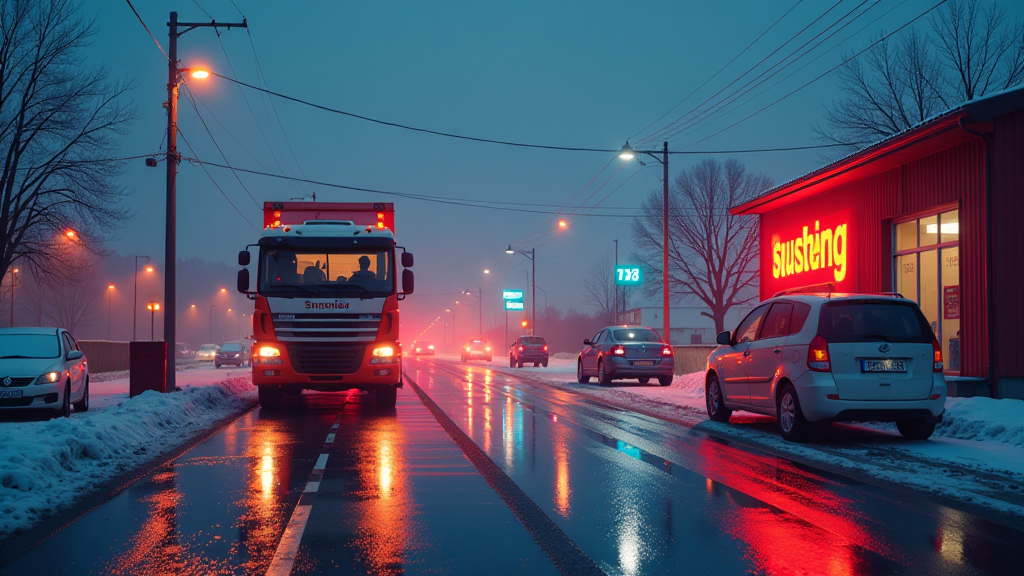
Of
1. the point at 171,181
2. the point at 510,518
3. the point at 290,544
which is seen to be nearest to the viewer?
the point at 290,544

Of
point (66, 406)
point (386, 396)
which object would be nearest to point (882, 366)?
point (386, 396)

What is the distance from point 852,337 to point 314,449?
279 inches

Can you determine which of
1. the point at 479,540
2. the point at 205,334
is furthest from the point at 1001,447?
the point at 205,334

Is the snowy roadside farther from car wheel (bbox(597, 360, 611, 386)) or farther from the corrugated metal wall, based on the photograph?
car wheel (bbox(597, 360, 611, 386))

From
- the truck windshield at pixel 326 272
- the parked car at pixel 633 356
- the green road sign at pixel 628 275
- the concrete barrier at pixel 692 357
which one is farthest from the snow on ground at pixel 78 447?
the green road sign at pixel 628 275

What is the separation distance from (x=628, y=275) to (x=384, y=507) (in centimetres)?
5940

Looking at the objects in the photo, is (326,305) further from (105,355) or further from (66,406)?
(105,355)

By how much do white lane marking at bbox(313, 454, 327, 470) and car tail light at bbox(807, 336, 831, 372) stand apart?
20.6 ft

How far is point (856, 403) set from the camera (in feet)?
36.0

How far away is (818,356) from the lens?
11.2m

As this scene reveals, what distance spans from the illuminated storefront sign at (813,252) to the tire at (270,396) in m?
14.0

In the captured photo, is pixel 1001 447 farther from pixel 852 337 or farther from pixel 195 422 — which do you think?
pixel 195 422

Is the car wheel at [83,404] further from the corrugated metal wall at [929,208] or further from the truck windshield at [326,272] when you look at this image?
the corrugated metal wall at [929,208]

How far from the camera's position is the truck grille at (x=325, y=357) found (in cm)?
1572
